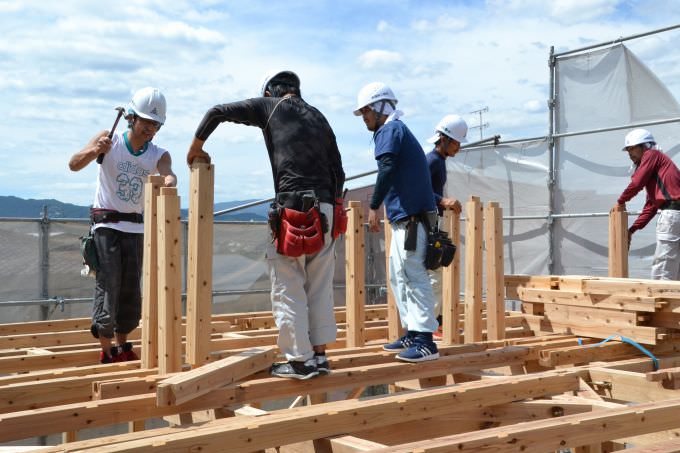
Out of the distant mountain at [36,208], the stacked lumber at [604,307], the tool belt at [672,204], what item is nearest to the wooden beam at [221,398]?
the stacked lumber at [604,307]

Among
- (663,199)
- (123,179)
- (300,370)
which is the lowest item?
(300,370)

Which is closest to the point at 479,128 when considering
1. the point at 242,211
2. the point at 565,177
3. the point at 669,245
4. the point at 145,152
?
the point at 565,177

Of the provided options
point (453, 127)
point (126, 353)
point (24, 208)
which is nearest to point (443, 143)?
point (453, 127)

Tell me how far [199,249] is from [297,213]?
59 centimetres

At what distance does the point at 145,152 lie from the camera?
509 cm

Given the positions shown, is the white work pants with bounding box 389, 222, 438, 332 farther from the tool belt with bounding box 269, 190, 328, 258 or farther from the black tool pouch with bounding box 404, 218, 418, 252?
the tool belt with bounding box 269, 190, 328, 258

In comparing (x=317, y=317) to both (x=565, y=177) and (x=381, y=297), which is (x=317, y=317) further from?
(x=381, y=297)

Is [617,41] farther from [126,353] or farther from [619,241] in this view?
[126,353]

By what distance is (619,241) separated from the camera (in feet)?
25.3

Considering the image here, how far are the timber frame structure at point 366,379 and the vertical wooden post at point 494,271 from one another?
0.01 metres

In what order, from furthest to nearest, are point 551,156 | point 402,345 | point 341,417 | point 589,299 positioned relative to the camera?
point 551,156
point 589,299
point 402,345
point 341,417

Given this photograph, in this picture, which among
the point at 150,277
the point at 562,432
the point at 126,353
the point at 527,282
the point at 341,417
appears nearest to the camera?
the point at 562,432

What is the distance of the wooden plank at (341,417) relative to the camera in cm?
315

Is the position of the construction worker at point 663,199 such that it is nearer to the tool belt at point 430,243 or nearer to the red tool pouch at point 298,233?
the tool belt at point 430,243
